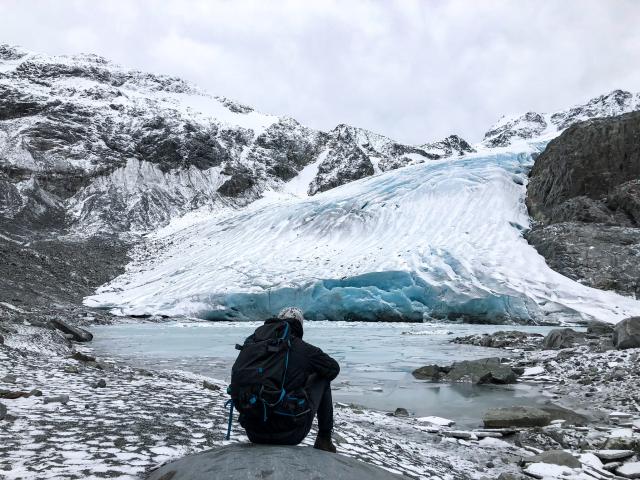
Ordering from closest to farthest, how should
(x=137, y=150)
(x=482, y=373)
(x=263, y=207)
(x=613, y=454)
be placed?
(x=613, y=454), (x=482, y=373), (x=263, y=207), (x=137, y=150)

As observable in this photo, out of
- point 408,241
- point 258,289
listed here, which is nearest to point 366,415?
point 258,289

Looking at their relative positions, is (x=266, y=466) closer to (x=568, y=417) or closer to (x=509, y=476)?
(x=509, y=476)

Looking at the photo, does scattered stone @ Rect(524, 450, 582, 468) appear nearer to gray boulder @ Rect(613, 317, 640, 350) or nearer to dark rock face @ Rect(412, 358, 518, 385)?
dark rock face @ Rect(412, 358, 518, 385)

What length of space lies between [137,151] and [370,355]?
57.8m

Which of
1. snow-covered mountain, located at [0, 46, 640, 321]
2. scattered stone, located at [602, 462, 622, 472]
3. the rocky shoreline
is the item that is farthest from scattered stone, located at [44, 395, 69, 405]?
snow-covered mountain, located at [0, 46, 640, 321]

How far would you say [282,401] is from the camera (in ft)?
10.4

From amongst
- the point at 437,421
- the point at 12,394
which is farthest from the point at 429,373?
the point at 12,394

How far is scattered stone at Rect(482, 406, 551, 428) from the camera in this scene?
6.54m

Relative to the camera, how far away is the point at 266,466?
111 inches

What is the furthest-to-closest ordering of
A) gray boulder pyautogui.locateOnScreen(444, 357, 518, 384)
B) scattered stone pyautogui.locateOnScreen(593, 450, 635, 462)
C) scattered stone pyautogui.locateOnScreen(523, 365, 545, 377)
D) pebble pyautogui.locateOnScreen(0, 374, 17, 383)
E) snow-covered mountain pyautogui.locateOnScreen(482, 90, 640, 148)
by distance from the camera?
snow-covered mountain pyautogui.locateOnScreen(482, 90, 640, 148), scattered stone pyautogui.locateOnScreen(523, 365, 545, 377), gray boulder pyautogui.locateOnScreen(444, 357, 518, 384), pebble pyautogui.locateOnScreen(0, 374, 17, 383), scattered stone pyautogui.locateOnScreen(593, 450, 635, 462)

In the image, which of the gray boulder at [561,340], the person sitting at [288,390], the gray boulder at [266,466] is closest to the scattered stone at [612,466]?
the gray boulder at [266,466]

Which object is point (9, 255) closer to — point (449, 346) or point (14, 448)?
point (449, 346)

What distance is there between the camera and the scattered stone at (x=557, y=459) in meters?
4.70

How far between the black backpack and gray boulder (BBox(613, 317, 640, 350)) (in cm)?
1052
